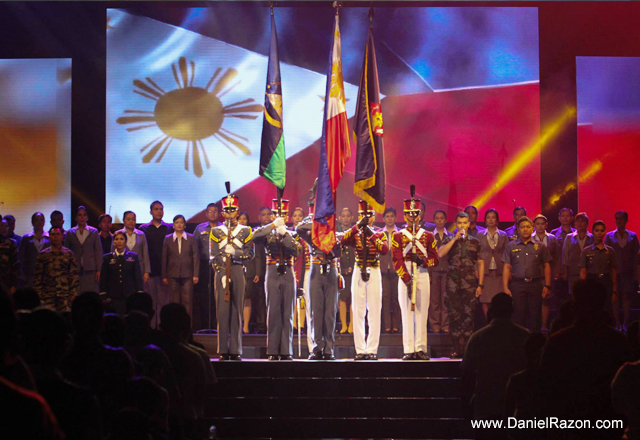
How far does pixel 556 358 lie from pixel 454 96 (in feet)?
28.2

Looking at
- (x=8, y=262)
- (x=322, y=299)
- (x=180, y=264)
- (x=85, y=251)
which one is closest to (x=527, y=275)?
→ (x=322, y=299)

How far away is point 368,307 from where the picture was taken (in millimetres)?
9133

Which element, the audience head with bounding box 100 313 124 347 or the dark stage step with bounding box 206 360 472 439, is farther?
the dark stage step with bounding box 206 360 472 439

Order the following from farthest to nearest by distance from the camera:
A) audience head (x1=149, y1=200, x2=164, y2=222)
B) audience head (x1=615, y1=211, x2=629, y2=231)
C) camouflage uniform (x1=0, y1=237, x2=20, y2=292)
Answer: audience head (x1=149, y1=200, x2=164, y2=222) → audience head (x1=615, y1=211, x2=629, y2=231) → camouflage uniform (x1=0, y1=237, x2=20, y2=292)

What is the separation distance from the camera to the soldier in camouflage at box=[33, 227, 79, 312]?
31.2 ft

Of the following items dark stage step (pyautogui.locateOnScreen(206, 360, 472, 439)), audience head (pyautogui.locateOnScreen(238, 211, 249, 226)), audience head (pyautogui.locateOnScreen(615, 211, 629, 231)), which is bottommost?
dark stage step (pyautogui.locateOnScreen(206, 360, 472, 439))

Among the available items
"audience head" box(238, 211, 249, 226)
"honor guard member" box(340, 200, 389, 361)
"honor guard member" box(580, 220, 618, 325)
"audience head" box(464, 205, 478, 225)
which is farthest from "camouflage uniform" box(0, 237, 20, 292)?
"honor guard member" box(580, 220, 618, 325)

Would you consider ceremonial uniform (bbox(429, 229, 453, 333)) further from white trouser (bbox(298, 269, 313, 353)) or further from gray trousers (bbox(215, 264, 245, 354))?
gray trousers (bbox(215, 264, 245, 354))

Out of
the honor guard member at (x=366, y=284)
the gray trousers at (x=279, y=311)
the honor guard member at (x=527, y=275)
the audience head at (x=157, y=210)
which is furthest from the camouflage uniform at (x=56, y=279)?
the honor guard member at (x=527, y=275)

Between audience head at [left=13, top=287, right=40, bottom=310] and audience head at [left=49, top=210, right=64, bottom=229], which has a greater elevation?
audience head at [left=49, top=210, right=64, bottom=229]

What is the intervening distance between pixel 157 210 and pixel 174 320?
642 centimetres

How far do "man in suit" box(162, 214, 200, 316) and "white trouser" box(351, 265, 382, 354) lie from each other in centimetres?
273

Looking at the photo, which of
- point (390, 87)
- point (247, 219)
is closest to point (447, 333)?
point (247, 219)

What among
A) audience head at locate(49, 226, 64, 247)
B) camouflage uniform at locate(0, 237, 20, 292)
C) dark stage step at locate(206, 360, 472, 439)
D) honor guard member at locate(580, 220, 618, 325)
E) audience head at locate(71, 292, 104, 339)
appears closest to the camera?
audience head at locate(71, 292, 104, 339)
